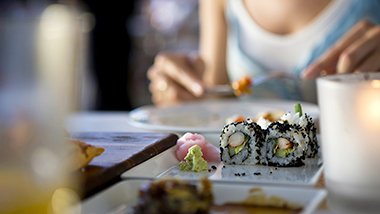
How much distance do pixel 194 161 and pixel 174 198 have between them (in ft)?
0.67

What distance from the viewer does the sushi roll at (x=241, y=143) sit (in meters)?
0.57

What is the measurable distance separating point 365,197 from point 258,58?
140cm

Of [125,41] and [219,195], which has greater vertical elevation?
[125,41]

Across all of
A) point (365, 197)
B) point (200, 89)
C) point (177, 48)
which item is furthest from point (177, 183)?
→ point (177, 48)

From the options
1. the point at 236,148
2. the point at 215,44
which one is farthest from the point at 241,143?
the point at 215,44

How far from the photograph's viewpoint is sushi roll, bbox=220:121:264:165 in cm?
57

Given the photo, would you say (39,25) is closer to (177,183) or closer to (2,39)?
(2,39)

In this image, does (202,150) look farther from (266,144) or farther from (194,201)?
(194,201)

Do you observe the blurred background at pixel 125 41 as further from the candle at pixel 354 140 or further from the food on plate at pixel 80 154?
the candle at pixel 354 140

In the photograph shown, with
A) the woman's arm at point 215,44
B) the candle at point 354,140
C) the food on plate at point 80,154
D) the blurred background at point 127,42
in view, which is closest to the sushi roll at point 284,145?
the candle at point 354,140

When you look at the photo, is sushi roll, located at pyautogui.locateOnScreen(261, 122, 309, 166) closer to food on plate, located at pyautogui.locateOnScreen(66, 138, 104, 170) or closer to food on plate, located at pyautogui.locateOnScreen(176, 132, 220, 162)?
food on plate, located at pyautogui.locateOnScreen(176, 132, 220, 162)

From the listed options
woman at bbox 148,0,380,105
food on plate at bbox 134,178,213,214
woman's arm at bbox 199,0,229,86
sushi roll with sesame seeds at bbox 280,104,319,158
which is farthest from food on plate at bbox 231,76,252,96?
food on plate at bbox 134,178,213,214

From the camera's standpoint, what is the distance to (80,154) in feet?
1.60

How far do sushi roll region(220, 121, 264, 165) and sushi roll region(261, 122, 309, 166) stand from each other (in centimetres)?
1
